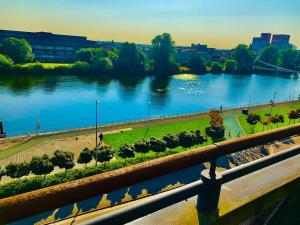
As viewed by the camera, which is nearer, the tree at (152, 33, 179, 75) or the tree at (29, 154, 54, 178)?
the tree at (29, 154, 54, 178)

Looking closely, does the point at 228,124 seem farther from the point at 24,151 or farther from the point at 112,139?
the point at 24,151

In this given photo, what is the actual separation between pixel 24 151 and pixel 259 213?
2919cm

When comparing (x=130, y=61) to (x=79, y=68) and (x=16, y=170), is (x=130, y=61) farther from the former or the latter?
(x=16, y=170)

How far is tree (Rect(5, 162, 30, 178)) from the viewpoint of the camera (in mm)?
20172

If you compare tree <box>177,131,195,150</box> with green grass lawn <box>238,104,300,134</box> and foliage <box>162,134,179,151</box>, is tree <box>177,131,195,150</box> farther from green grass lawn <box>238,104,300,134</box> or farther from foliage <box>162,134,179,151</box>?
green grass lawn <box>238,104,300,134</box>

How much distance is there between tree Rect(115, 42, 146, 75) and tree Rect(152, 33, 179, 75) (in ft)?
26.5

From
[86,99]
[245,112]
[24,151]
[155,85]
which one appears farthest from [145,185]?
[155,85]

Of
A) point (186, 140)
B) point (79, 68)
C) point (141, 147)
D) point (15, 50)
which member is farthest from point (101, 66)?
Answer: point (141, 147)

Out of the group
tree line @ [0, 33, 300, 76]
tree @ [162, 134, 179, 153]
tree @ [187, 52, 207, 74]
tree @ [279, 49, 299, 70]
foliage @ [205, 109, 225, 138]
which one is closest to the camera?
tree @ [162, 134, 179, 153]

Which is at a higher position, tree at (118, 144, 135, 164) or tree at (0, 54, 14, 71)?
tree at (0, 54, 14, 71)

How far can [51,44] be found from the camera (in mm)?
109812

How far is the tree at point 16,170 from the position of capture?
2017cm

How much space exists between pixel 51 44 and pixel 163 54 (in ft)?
147

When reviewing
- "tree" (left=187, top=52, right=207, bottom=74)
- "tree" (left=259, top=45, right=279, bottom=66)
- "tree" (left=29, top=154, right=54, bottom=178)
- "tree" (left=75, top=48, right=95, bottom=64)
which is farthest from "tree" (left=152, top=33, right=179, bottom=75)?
"tree" (left=29, top=154, right=54, bottom=178)
